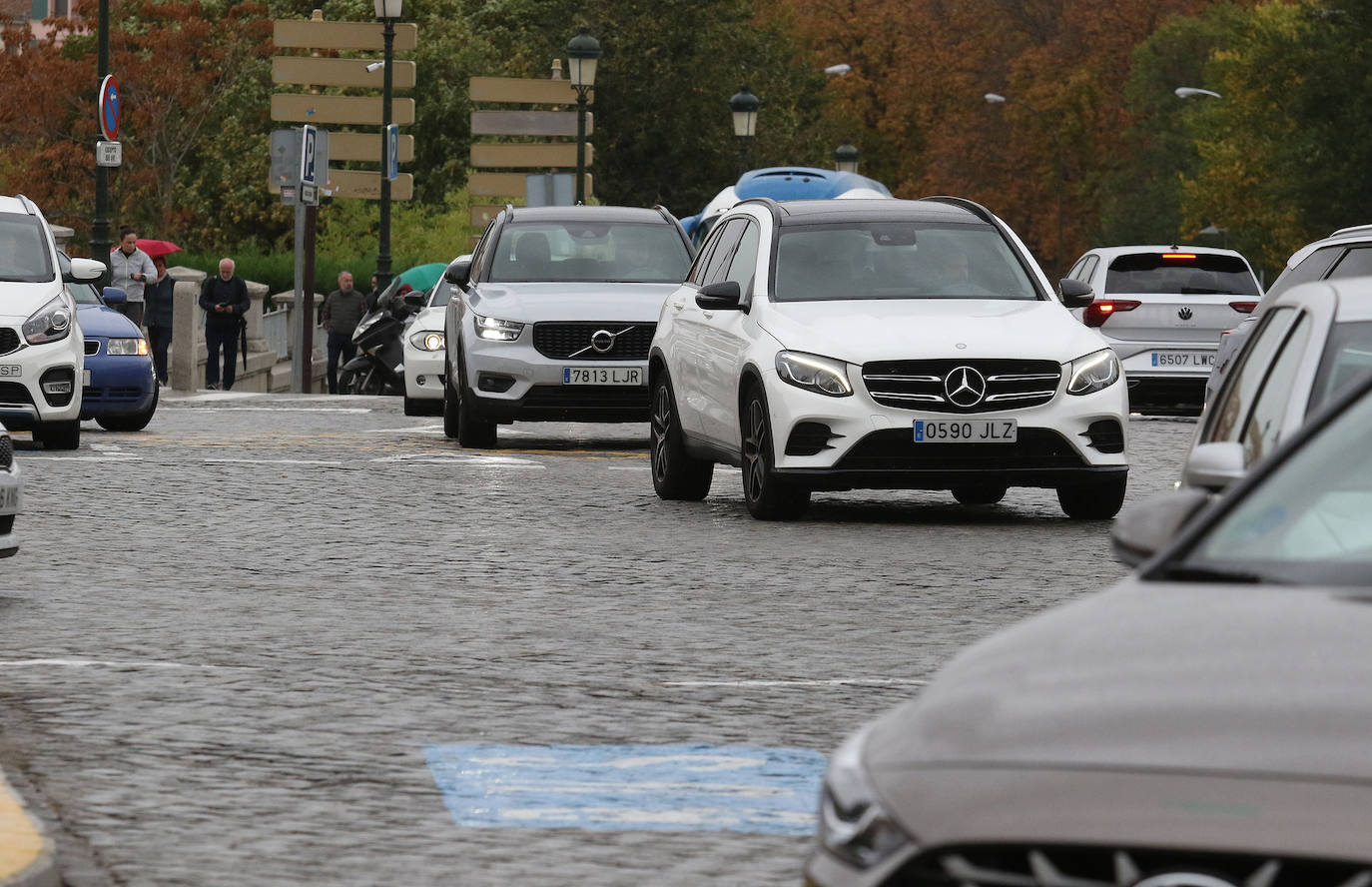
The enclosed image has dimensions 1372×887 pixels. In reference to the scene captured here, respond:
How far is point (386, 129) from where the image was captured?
41656 millimetres

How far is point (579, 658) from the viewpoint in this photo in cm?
925

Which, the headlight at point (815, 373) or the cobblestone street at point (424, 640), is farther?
the headlight at point (815, 373)

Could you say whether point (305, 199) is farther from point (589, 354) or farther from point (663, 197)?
point (663, 197)

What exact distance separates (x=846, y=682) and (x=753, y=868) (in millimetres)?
2787

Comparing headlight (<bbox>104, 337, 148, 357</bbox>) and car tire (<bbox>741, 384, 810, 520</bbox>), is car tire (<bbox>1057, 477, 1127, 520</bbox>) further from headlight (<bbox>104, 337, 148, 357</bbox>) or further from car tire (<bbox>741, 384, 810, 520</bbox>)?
headlight (<bbox>104, 337, 148, 357</bbox>)

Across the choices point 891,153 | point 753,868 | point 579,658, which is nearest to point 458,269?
point 579,658

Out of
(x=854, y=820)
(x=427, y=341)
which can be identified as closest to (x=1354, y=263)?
(x=854, y=820)

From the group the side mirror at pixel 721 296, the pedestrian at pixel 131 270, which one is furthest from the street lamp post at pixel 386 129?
the side mirror at pixel 721 296

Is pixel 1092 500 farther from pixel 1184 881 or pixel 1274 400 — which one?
pixel 1184 881

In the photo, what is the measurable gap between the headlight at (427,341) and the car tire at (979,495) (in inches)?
434

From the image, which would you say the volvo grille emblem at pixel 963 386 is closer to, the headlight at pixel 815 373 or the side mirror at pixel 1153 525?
the headlight at pixel 815 373

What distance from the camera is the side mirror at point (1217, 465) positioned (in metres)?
5.34

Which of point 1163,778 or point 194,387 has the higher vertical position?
point 1163,778

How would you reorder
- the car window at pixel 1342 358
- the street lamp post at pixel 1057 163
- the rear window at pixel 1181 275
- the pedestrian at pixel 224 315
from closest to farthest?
the car window at pixel 1342 358 → the rear window at pixel 1181 275 → the pedestrian at pixel 224 315 → the street lamp post at pixel 1057 163
